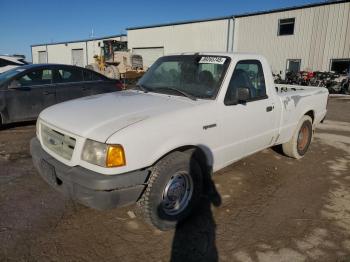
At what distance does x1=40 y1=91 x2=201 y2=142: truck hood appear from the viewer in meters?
2.92

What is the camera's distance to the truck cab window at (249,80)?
390cm

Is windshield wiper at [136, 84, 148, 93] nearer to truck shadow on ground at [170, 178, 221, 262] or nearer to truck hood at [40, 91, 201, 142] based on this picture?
truck hood at [40, 91, 201, 142]

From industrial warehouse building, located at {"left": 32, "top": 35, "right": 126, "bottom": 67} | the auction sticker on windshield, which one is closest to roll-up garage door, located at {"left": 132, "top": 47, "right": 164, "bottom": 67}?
industrial warehouse building, located at {"left": 32, "top": 35, "right": 126, "bottom": 67}

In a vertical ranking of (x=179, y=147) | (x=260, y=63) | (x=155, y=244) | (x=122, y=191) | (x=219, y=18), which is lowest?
(x=155, y=244)

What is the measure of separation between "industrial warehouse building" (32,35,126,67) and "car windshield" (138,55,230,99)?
3080 cm

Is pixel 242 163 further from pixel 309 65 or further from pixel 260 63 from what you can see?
pixel 309 65

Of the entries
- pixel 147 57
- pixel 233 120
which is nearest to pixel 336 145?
pixel 233 120

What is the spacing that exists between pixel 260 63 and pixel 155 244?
295cm

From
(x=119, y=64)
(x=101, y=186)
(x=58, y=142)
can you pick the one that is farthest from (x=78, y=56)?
(x=101, y=186)

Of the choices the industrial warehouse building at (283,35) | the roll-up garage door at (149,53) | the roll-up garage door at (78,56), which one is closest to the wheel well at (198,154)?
the industrial warehouse building at (283,35)

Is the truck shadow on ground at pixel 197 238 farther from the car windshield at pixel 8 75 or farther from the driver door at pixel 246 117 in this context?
the car windshield at pixel 8 75

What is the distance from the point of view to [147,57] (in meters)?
29.3

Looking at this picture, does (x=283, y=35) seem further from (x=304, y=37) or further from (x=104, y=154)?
(x=104, y=154)

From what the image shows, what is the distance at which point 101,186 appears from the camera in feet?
8.91
